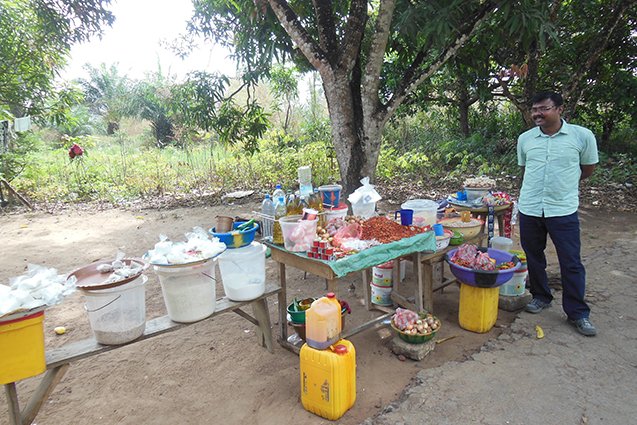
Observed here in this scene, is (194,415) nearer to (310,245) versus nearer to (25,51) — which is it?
(310,245)

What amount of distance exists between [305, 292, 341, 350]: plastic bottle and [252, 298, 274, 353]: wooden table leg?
675mm

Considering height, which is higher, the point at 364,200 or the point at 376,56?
the point at 376,56

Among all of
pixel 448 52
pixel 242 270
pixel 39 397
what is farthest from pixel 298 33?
pixel 39 397

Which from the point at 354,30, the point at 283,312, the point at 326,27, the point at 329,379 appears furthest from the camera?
the point at 326,27

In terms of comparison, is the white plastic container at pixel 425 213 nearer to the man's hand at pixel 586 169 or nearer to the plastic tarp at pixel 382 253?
the plastic tarp at pixel 382 253

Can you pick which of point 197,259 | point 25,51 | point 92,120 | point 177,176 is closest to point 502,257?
point 197,259

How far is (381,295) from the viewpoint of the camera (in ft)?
12.4

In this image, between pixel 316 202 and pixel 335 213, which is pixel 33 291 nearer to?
Answer: pixel 316 202

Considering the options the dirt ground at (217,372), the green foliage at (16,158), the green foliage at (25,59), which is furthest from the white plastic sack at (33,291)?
the green foliage at (16,158)

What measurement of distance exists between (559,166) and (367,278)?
6.00 ft

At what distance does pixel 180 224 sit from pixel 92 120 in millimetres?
19904

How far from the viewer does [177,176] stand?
966cm

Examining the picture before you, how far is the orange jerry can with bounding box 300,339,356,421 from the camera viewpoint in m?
2.32

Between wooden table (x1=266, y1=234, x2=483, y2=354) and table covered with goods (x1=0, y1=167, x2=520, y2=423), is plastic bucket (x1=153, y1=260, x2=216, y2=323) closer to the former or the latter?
table covered with goods (x1=0, y1=167, x2=520, y2=423)
